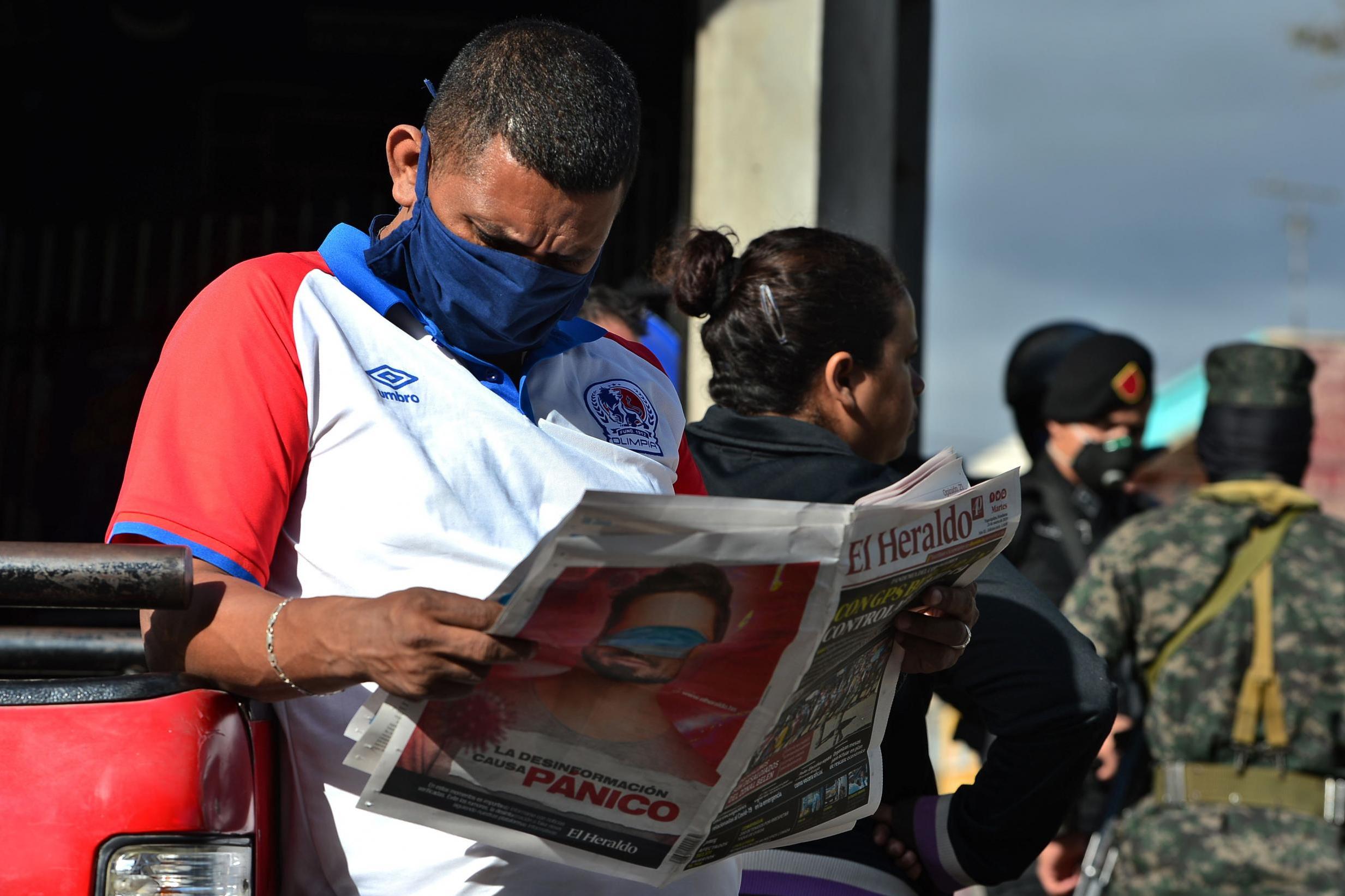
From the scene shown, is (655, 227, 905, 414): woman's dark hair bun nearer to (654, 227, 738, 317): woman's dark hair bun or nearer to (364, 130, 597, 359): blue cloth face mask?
(654, 227, 738, 317): woman's dark hair bun

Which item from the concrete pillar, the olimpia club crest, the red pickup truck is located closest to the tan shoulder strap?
the concrete pillar

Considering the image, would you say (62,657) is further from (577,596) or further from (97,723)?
(577,596)

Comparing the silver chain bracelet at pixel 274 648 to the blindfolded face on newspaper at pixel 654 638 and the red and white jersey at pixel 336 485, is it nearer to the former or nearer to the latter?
the red and white jersey at pixel 336 485

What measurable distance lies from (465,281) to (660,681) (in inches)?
20.0

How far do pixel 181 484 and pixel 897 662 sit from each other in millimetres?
789

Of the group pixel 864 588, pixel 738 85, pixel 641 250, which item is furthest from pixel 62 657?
pixel 641 250

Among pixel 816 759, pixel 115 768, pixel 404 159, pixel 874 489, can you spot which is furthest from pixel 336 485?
pixel 874 489

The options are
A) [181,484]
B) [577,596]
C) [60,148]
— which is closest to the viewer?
[577,596]

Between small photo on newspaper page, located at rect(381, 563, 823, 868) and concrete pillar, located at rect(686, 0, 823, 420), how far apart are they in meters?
3.14

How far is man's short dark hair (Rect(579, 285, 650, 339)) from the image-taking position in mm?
3500

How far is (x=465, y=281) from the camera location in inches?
59.0

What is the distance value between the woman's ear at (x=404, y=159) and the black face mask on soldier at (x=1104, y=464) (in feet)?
10.4

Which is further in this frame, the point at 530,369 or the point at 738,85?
the point at 738,85

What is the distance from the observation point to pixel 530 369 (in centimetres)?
159
